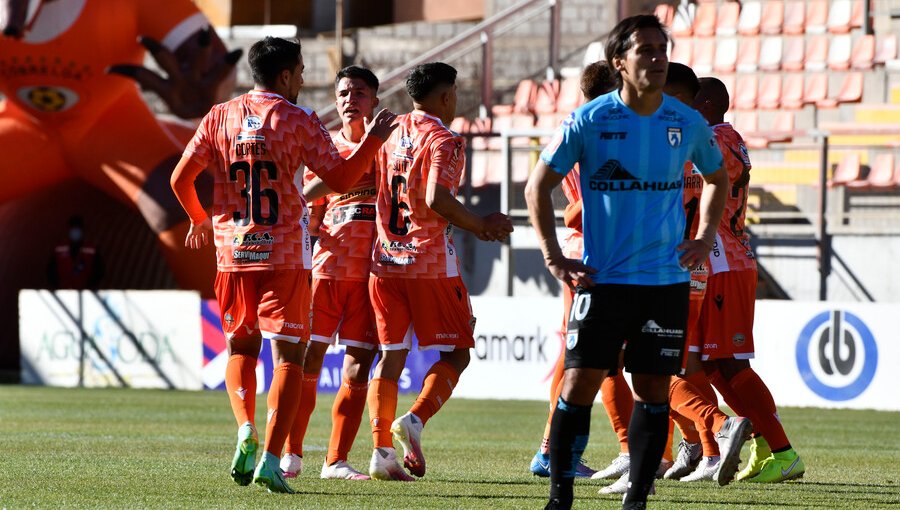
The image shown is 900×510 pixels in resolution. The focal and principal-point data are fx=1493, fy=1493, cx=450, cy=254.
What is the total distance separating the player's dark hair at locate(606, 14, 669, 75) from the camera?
18.4 feet

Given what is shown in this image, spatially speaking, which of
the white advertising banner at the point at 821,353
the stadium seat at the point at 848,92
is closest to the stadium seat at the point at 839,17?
the stadium seat at the point at 848,92

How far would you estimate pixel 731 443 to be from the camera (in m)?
7.01

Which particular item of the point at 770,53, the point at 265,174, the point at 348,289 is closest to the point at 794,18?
the point at 770,53

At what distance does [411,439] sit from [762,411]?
1842 millimetres

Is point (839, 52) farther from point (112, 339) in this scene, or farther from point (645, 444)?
point (645, 444)

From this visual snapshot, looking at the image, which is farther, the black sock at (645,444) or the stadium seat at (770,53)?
the stadium seat at (770,53)

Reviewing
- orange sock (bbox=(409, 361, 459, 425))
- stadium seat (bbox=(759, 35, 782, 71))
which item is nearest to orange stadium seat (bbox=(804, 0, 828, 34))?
stadium seat (bbox=(759, 35, 782, 71))

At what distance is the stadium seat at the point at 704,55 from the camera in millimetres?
22359

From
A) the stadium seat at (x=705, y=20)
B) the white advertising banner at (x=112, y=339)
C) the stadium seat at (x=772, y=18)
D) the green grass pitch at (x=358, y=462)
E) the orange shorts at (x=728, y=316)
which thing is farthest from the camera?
the stadium seat at (x=705, y=20)

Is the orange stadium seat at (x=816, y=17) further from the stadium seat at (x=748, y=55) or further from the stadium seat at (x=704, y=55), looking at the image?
the stadium seat at (x=704, y=55)

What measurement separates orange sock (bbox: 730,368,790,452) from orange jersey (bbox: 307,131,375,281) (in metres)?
2.06

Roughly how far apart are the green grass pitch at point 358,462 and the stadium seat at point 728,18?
32.2ft

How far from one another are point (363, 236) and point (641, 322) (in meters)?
2.64

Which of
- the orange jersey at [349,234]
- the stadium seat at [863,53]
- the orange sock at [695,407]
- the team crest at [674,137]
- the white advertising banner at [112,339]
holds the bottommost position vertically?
the white advertising banner at [112,339]
